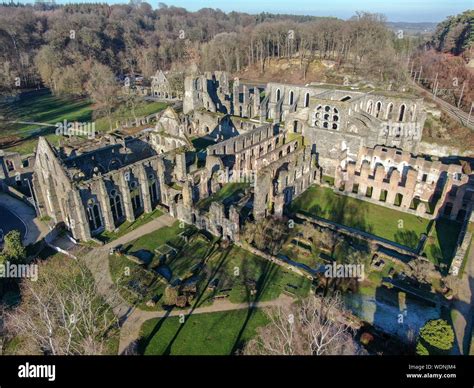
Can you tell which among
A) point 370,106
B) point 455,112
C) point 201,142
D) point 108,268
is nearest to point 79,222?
point 108,268

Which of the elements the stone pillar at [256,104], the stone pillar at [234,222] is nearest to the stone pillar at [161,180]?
the stone pillar at [234,222]

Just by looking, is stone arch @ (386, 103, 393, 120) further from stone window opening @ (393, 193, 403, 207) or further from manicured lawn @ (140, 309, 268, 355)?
manicured lawn @ (140, 309, 268, 355)

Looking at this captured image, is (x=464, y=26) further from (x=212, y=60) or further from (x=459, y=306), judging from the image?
(x=459, y=306)

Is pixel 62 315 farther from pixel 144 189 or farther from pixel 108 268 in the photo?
pixel 144 189

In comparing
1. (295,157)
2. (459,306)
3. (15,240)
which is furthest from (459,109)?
(15,240)

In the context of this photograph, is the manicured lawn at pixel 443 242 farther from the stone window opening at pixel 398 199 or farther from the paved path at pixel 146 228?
the paved path at pixel 146 228
